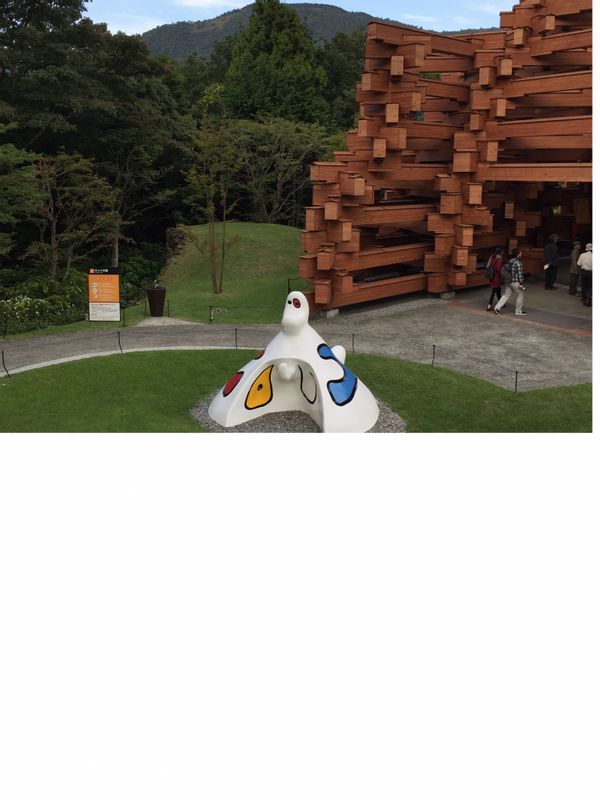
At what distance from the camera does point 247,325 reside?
756 inches

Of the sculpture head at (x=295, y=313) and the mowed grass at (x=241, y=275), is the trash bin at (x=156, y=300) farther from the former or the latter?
the sculpture head at (x=295, y=313)

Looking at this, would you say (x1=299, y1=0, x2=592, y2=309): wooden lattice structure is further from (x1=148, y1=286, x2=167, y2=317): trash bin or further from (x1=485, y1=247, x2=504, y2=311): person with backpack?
(x1=148, y1=286, x2=167, y2=317): trash bin

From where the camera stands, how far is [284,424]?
13.0 metres

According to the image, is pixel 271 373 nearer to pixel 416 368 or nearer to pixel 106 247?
pixel 416 368

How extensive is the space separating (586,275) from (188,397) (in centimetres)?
1149

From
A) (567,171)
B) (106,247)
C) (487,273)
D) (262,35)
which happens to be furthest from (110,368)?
(262,35)

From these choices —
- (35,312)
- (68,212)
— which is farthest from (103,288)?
(68,212)

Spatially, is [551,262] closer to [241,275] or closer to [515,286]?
[515,286]

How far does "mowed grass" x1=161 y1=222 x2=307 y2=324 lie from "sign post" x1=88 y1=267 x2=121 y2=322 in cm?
167

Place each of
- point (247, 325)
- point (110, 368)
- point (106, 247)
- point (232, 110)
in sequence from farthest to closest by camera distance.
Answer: point (232, 110)
point (106, 247)
point (247, 325)
point (110, 368)

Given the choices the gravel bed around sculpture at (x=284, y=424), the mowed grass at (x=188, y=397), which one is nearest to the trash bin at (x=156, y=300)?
the mowed grass at (x=188, y=397)

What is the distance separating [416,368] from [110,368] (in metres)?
5.64

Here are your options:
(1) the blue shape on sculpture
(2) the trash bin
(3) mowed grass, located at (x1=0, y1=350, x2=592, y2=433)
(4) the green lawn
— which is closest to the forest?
(4) the green lawn

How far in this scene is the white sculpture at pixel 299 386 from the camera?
40.1 ft
